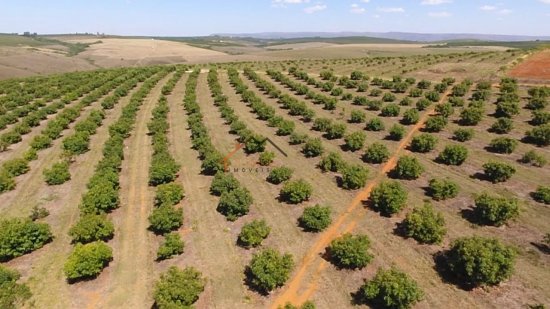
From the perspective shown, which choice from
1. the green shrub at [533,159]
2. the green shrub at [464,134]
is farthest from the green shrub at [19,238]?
the green shrub at [533,159]

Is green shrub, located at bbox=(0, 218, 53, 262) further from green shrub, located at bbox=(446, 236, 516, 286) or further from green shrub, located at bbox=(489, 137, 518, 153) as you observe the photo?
green shrub, located at bbox=(489, 137, 518, 153)

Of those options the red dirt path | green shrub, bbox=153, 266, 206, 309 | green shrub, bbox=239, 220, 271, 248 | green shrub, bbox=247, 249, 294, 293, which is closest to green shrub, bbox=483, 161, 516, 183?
green shrub, bbox=239, 220, 271, 248

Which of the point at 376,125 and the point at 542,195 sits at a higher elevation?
the point at 376,125

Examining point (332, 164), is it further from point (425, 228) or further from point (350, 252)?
point (350, 252)

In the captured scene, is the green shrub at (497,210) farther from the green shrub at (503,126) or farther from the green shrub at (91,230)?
the green shrub at (91,230)

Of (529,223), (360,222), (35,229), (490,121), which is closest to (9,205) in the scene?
(35,229)

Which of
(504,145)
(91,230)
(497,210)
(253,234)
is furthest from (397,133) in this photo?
(91,230)
